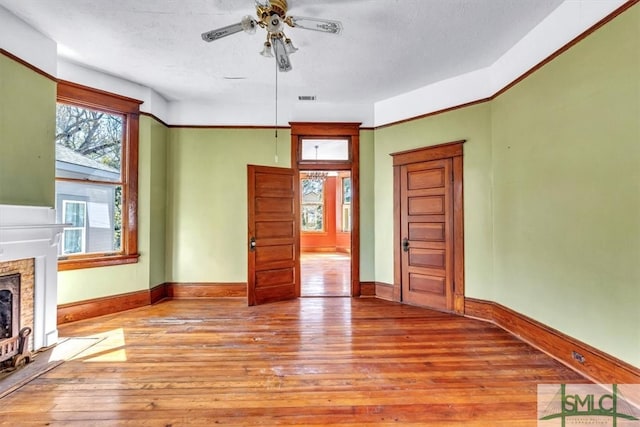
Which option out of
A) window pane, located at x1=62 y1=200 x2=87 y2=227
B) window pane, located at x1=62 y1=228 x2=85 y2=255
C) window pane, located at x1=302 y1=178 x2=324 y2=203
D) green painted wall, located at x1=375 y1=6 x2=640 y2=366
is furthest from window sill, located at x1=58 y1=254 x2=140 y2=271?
window pane, located at x1=302 y1=178 x2=324 y2=203

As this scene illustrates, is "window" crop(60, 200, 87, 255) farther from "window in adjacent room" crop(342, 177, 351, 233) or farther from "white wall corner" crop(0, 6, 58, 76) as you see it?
"window in adjacent room" crop(342, 177, 351, 233)

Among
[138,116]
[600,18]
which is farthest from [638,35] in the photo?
[138,116]

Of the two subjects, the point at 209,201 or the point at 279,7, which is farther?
the point at 209,201

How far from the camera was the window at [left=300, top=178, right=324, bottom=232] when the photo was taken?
1018 centimetres

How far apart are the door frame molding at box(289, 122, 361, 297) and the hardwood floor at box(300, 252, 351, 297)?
51 centimetres

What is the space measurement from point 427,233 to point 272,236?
221cm

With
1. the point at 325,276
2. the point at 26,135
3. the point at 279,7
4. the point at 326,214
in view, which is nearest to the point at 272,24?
the point at 279,7

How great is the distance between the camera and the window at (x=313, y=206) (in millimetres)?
10180

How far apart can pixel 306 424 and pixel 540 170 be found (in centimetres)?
296

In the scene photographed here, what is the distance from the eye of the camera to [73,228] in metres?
3.53

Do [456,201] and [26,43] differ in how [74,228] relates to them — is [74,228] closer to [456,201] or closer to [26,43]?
[26,43]

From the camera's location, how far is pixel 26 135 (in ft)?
9.09

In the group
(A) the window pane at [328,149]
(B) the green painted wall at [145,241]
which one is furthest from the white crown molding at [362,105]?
(A) the window pane at [328,149]

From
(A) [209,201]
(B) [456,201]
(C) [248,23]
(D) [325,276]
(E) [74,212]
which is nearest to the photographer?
(C) [248,23]
